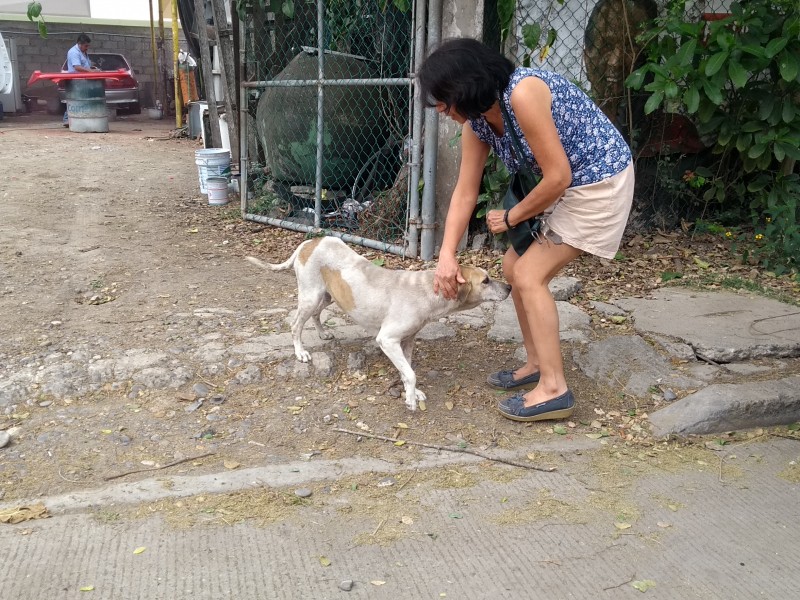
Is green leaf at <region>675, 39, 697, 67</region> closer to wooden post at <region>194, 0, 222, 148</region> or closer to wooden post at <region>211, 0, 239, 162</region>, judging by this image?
wooden post at <region>211, 0, 239, 162</region>

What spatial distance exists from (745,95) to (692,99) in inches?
33.0

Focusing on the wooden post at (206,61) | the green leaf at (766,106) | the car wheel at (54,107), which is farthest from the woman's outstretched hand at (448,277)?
the car wheel at (54,107)

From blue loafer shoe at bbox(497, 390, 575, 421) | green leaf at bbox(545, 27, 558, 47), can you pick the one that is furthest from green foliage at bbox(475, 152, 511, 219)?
blue loafer shoe at bbox(497, 390, 575, 421)

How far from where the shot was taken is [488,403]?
11.4 feet

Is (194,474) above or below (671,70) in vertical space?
below

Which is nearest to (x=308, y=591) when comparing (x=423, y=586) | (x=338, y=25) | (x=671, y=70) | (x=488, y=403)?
(x=423, y=586)

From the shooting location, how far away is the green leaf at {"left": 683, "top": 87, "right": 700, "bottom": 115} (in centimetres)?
471

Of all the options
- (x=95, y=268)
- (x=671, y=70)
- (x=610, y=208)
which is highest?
(x=671, y=70)

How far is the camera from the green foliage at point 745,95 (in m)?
4.70

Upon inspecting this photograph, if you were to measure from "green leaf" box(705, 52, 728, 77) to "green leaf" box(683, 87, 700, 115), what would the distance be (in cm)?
15

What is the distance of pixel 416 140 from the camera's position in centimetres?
527

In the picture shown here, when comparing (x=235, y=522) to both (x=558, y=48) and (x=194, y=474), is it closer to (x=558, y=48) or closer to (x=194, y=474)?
(x=194, y=474)

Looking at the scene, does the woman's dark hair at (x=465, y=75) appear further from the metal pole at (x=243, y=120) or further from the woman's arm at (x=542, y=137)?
the metal pole at (x=243, y=120)

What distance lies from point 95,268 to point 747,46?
4640mm
